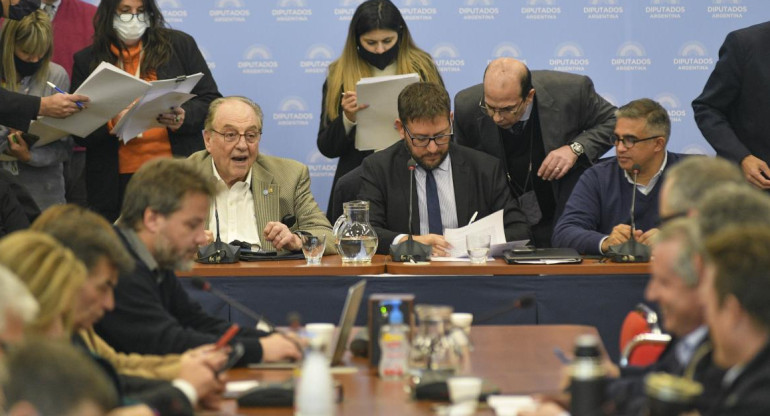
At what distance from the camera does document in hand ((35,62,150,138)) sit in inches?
197

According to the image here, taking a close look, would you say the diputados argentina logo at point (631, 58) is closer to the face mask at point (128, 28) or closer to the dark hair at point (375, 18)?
the dark hair at point (375, 18)

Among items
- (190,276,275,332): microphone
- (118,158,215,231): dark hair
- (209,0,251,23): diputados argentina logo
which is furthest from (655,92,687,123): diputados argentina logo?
(118,158,215,231): dark hair

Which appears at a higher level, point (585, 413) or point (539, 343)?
point (585, 413)

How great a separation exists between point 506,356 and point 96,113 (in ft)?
9.47

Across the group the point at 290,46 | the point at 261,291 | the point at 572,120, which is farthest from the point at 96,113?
the point at 572,120

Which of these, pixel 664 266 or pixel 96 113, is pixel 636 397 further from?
pixel 96 113

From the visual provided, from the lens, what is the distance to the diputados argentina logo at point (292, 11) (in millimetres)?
6953

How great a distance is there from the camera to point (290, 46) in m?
6.98

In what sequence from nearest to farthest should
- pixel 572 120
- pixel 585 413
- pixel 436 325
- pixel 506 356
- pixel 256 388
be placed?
Answer: pixel 585 413
pixel 256 388
pixel 436 325
pixel 506 356
pixel 572 120

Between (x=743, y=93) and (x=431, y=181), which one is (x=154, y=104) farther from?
(x=743, y=93)

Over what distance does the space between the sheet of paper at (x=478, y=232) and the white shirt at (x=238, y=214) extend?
95 centimetres

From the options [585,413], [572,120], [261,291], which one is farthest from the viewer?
[572,120]

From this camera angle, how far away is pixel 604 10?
22.6 ft

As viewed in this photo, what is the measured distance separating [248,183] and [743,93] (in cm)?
244
